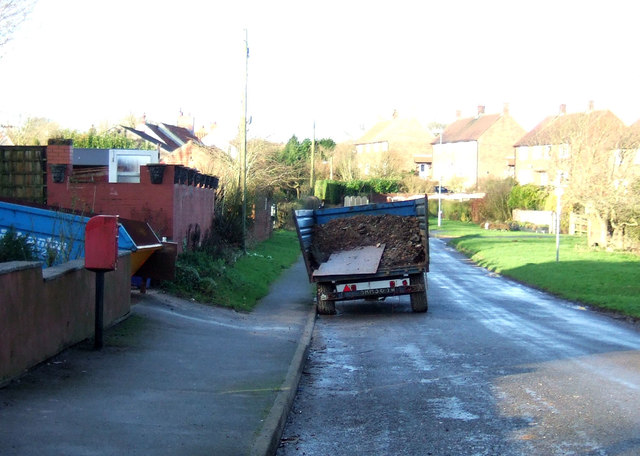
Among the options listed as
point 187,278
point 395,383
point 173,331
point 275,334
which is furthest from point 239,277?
point 395,383

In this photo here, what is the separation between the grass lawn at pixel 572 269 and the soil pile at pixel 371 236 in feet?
16.1

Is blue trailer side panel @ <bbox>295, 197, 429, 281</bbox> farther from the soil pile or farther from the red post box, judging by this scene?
the red post box

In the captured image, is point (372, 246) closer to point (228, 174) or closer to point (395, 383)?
point (395, 383)

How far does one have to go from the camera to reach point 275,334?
1360cm

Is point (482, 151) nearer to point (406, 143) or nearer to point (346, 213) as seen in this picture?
point (406, 143)

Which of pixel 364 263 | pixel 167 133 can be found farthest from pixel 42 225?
pixel 167 133

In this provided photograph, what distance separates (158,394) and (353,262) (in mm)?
9634

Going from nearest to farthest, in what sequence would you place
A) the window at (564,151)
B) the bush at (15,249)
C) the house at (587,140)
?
1. the bush at (15,249)
2. the house at (587,140)
3. the window at (564,151)

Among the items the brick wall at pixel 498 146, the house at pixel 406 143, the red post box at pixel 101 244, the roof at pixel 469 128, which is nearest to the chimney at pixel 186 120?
the house at pixel 406 143

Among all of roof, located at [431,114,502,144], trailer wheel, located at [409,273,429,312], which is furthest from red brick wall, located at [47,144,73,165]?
roof, located at [431,114,502,144]

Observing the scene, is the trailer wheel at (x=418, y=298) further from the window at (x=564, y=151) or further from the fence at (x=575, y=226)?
the fence at (x=575, y=226)

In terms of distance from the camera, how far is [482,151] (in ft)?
292

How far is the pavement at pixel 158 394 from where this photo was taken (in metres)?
6.00

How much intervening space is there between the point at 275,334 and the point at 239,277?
7432 millimetres
